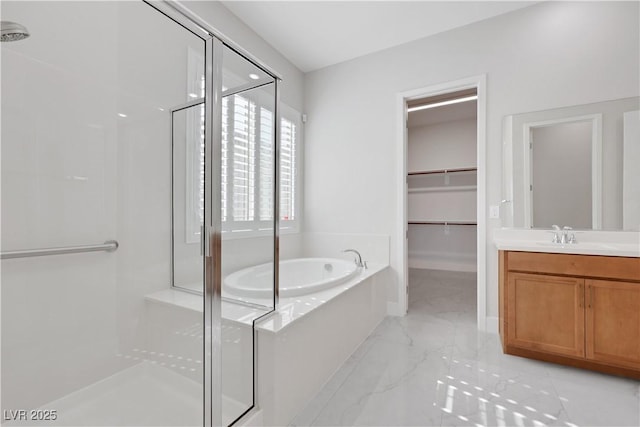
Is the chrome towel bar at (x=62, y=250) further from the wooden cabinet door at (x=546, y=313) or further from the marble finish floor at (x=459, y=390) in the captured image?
the wooden cabinet door at (x=546, y=313)

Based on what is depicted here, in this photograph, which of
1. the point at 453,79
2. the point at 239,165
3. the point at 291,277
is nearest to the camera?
the point at 239,165

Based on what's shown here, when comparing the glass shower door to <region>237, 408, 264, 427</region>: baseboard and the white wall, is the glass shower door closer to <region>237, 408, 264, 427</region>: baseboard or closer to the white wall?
<region>237, 408, 264, 427</region>: baseboard

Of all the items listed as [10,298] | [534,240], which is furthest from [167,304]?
[534,240]

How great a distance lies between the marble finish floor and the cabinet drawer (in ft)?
2.13

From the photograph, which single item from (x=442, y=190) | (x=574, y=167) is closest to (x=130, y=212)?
(x=574, y=167)

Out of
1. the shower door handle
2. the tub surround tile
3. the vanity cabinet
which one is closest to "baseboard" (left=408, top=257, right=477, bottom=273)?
the vanity cabinet

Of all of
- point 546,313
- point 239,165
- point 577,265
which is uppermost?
point 239,165

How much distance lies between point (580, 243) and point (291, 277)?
2391 mm

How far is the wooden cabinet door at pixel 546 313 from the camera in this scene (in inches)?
73.5

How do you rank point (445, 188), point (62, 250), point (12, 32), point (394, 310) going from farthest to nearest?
point (445, 188) < point (394, 310) < point (62, 250) < point (12, 32)

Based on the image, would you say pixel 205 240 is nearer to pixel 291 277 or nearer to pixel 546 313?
pixel 291 277

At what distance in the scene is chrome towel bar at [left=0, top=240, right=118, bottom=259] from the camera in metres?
1.28

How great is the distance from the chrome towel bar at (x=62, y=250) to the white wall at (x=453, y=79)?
2185 mm

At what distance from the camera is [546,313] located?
6.43 feet
